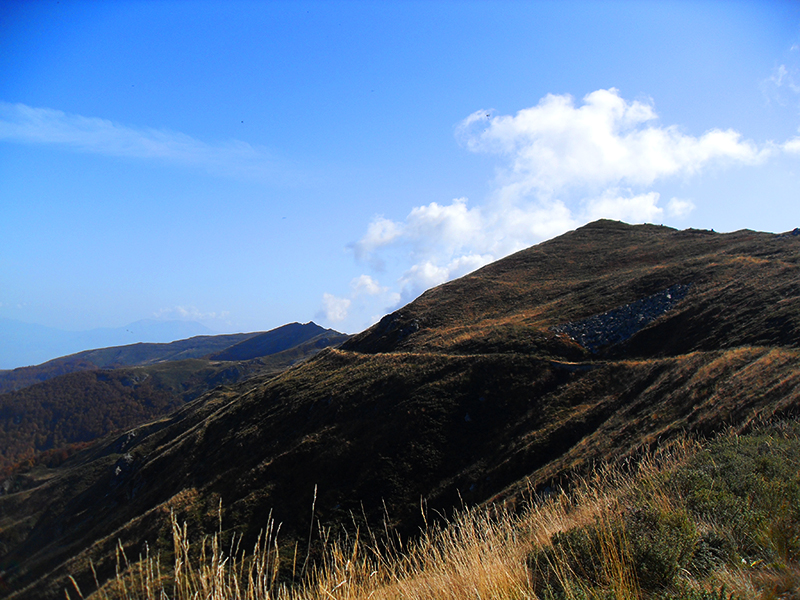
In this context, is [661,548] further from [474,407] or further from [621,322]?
[621,322]

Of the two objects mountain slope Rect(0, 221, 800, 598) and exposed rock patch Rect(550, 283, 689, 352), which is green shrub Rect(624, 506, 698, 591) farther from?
exposed rock patch Rect(550, 283, 689, 352)

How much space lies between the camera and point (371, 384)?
45.2 metres

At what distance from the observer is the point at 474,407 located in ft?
122

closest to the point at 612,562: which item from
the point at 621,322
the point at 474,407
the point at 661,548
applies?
the point at 661,548

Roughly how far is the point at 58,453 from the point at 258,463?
11557cm

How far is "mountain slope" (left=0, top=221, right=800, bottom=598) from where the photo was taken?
2514cm

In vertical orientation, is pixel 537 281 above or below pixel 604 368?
above

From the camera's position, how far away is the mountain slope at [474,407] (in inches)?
990

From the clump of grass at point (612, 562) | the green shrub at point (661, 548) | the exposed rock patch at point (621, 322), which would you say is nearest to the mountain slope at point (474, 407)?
the exposed rock patch at point (621, 322)

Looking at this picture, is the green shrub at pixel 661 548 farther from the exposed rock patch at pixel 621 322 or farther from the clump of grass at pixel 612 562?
the exposed rock patch at pixel 621 322

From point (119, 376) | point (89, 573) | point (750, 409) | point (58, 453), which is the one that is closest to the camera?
point (750, 409)

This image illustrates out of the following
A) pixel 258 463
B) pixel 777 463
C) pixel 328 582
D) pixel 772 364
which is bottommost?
pixel 258 463

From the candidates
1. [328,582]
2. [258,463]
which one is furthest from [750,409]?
[258,463]

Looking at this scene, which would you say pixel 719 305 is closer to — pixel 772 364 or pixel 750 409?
pixel 772 364
